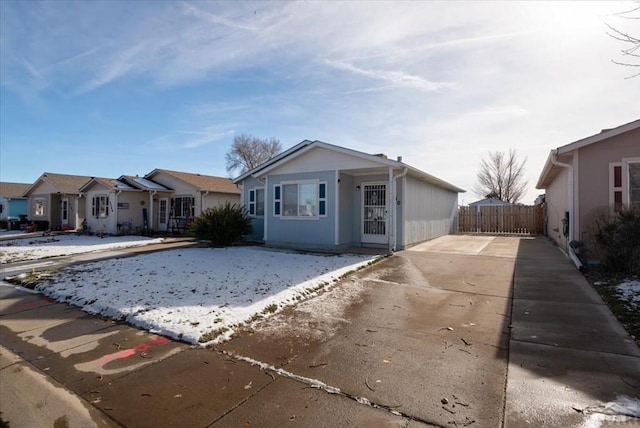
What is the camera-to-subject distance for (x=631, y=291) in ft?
19.4

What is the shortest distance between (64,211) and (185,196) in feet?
37.5

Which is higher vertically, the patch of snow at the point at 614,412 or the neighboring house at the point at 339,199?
the neighboring house at the point at 339,199

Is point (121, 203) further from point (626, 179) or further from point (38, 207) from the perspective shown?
point (626, 179)

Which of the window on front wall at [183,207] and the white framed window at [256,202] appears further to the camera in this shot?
the window on front wall at [183,207]

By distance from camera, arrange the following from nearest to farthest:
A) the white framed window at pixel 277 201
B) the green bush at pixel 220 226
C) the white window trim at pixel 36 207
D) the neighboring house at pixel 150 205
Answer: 1. the green bush at pixel 220 226
2. the white framed window at pixel 277 201
3. the neighboring house at pixel 150 205
4. the white window trim at pixel 36 207

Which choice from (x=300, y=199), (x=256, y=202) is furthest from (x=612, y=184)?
(x=256, y=202)

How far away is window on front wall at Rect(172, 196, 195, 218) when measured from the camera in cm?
2061

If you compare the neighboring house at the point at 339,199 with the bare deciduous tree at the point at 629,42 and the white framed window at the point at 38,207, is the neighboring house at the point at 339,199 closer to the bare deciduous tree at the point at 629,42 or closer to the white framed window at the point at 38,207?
the bare deciduous tree at the point at 629,42

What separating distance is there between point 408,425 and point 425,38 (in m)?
8.42

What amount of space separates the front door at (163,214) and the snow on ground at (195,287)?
12702mm

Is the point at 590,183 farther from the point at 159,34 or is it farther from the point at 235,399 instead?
the point at 159,34

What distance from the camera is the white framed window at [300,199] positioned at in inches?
475

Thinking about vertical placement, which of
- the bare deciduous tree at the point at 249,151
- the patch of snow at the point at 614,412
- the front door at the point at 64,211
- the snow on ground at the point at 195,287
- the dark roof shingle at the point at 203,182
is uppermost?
the bare deciduous tree at the point at 249,151

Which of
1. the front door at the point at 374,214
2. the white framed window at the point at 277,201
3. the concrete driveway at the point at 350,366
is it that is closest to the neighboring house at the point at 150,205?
the white framed window at the point at 277,201
